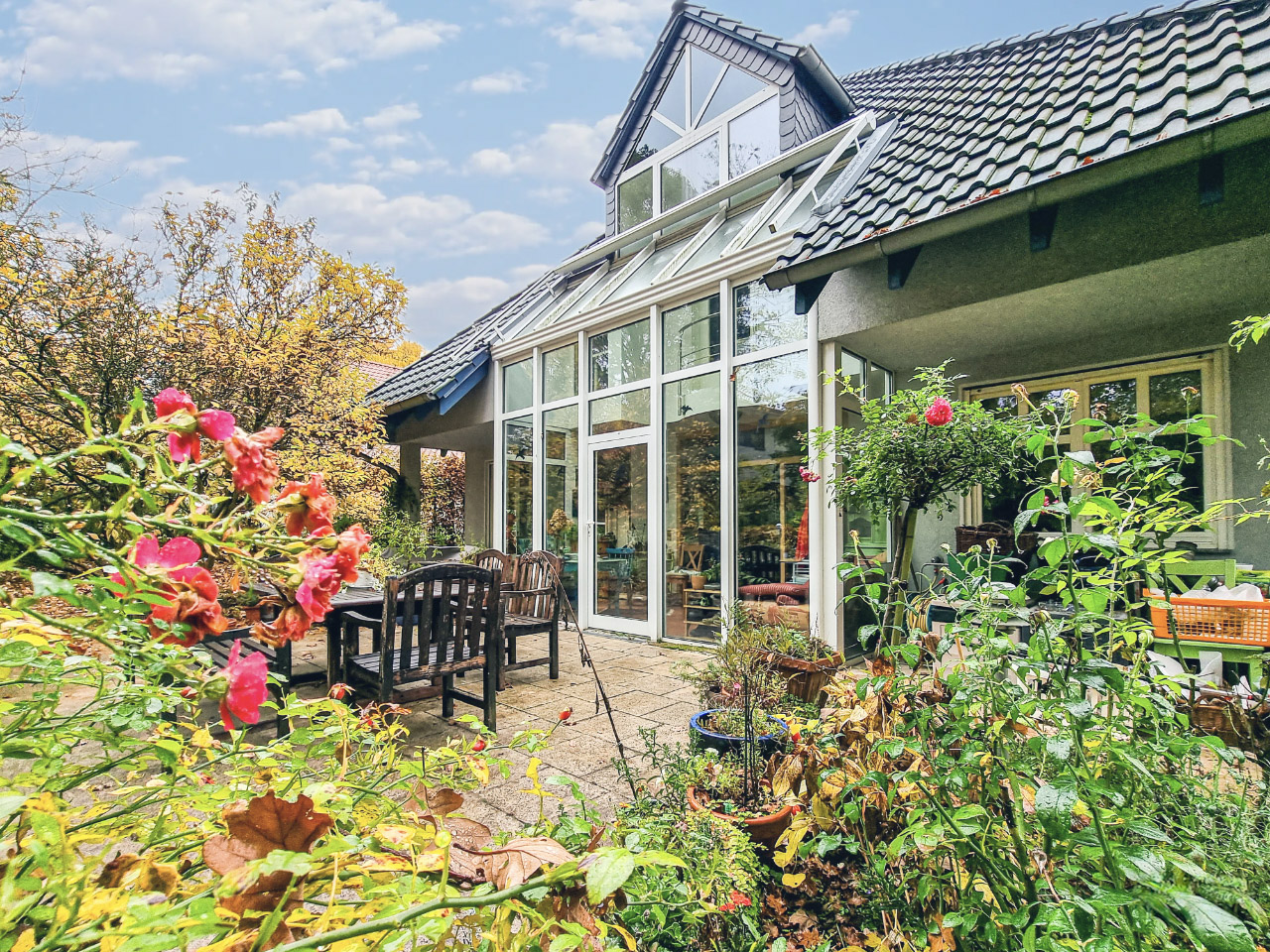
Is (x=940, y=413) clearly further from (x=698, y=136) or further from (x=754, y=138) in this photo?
(x=698, y=136)

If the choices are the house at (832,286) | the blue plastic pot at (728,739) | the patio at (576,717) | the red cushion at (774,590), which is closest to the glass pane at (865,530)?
the house at (832,286)

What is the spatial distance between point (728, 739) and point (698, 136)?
6.51m

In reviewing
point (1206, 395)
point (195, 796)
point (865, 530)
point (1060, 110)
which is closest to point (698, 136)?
point (1060, 110)

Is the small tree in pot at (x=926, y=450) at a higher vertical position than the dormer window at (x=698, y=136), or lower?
lower

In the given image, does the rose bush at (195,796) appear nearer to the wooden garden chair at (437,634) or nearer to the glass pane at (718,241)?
the wooden garden chair at (437,634)

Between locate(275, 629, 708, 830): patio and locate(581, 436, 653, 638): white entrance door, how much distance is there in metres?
0.60

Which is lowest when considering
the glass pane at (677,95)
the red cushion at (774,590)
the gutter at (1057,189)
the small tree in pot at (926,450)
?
the red cushion at (774,590)

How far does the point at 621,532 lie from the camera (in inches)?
240

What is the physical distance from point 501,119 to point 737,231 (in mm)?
11524

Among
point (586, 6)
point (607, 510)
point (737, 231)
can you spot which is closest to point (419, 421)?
point (607, 510)

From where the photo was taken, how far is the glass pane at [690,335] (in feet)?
17.8

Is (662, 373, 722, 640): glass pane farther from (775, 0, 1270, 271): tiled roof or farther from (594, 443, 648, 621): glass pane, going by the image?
(775, 0, 1270, 271): tiled roof

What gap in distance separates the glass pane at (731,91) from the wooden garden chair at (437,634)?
574 cm

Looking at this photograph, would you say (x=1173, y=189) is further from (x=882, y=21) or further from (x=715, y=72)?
(x=882, y=21)
